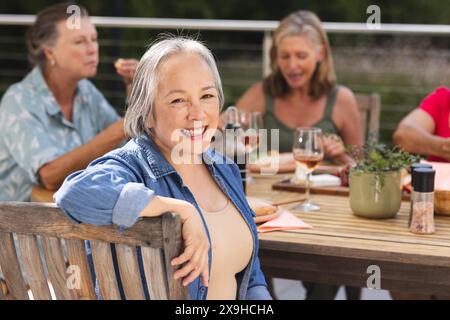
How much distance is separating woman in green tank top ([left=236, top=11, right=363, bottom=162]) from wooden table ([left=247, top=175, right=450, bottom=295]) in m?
1.23

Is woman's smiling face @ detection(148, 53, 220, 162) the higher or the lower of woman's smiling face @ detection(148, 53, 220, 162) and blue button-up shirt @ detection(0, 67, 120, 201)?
the higher

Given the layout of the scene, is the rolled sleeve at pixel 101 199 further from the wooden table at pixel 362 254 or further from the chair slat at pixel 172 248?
the wooden table at pixel 362 254

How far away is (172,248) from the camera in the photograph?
4.46ft

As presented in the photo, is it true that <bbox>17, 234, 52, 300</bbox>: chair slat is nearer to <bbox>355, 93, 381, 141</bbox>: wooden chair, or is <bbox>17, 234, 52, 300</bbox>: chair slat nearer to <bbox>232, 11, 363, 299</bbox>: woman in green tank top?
<bbox>232, 11, 363, 299</bbox>: woman in green tank top

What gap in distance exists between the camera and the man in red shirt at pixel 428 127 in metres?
2.80

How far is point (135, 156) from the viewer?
67.1 inches

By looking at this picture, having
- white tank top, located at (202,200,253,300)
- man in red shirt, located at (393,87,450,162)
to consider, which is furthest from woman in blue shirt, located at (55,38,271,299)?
man in red shirt, located at (393,87,450,162)

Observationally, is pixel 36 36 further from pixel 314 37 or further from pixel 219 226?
pixel 219 226

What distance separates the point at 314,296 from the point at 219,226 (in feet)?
4.59

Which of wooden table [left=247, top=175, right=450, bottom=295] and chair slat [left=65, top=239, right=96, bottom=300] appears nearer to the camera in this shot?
chair slat [left=65, top=239, right=96, bottom=300]

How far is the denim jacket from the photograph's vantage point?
55.1 inches

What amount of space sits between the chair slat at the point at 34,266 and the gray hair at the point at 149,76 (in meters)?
0.40

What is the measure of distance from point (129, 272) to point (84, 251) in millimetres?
99
